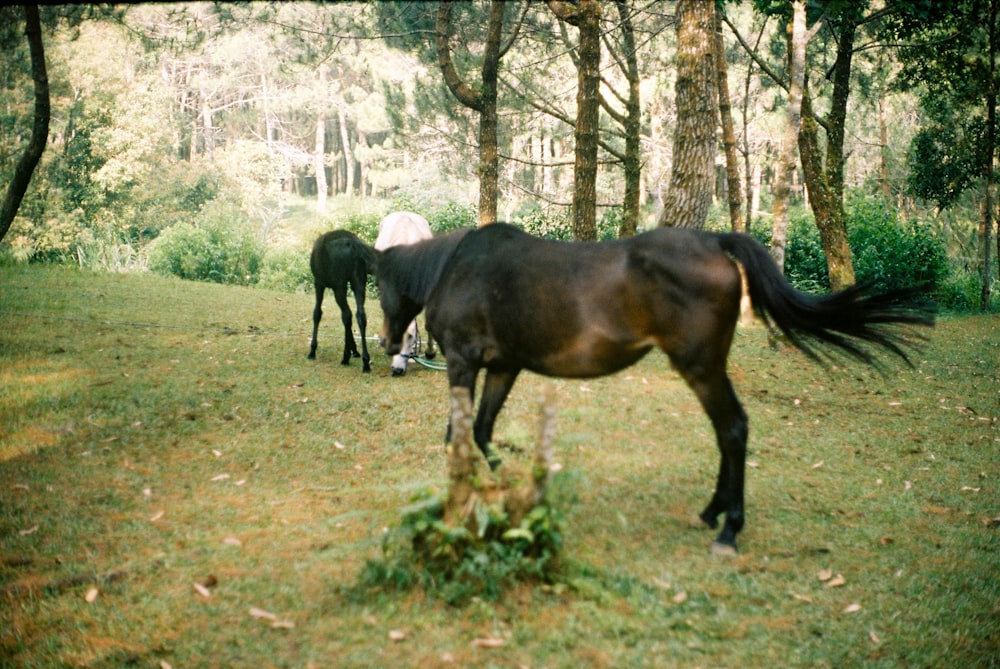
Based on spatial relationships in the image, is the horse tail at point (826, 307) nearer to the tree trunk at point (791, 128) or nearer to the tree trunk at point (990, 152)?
the tree trunk at point (791, 128)

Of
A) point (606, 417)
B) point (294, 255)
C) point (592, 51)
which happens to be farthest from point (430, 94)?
point (606, 417)

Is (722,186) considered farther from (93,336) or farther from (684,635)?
(684,635)

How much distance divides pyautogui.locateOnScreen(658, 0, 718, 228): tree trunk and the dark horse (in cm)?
405

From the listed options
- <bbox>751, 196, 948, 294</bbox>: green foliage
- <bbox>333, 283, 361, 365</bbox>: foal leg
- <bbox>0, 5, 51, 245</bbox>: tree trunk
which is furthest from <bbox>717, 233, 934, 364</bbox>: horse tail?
<bbox>751, 196, 948, 294</bbox>: green foliage

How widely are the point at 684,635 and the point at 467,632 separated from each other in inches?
38.9

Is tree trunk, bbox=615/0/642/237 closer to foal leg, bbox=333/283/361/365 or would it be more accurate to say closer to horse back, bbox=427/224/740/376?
foal leg, bbox=333/283/361/365

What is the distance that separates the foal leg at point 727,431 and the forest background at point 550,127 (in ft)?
4.19

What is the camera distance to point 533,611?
3.52 m

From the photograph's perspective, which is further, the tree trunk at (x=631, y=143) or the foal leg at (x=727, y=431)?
the tree trunk at (x=631, y=143)

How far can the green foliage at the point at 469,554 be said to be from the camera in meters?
3.58

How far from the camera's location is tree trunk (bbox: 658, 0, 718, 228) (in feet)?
28.0

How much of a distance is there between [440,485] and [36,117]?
1030 centimetres

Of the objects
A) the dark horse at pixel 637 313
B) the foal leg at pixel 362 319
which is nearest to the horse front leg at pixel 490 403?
the dark horse at pixel 637 313

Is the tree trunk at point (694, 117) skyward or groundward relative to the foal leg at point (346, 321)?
skyward
